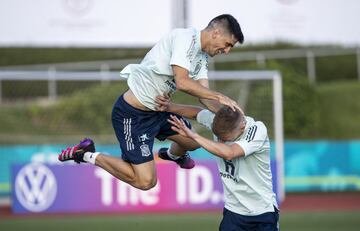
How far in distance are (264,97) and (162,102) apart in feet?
35.7

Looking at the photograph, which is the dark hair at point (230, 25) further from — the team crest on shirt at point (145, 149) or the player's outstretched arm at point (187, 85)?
the team crest on shirt at point (145, 149)

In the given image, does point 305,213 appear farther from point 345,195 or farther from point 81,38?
point 81,38

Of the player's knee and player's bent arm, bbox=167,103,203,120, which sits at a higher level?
player's bent arm, bbox=167,103,203,120

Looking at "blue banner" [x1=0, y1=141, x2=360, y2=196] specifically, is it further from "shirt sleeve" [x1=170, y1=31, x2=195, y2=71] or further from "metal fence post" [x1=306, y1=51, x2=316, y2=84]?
"shirt sleeve" [x1=170, y1=31, x2=195, y2=71]

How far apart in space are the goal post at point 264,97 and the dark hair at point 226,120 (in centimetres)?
908

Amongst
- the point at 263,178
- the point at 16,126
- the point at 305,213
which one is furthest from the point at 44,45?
the point at 263,178

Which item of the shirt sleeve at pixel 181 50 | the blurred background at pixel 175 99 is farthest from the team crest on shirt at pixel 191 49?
the blurred background at pixel 175 99

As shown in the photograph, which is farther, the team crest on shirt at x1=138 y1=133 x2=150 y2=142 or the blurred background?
the blurred background

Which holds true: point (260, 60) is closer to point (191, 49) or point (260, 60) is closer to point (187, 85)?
point (191, 49)

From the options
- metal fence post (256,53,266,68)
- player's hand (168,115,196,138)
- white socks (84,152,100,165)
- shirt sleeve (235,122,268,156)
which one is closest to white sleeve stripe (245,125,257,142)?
shirt sleeve (235,122,268,156)

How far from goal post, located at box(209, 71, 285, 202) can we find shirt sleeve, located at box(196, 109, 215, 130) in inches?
327

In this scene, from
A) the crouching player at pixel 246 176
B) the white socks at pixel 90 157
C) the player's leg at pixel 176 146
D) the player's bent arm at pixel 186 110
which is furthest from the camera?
the white socks at pixel 90 157

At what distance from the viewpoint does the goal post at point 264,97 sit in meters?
17.2

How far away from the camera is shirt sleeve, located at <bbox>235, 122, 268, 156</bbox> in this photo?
293 inches
